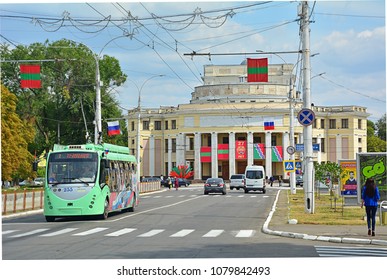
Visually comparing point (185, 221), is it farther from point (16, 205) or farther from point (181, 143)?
point (181, 143)

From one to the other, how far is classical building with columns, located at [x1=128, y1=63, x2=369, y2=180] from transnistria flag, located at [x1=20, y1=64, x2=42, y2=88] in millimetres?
74934

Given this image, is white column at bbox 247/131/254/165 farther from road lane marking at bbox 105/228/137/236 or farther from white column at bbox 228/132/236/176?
road lane marking at bbox 105/228/137/236

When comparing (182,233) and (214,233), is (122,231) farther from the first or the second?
(214,233)

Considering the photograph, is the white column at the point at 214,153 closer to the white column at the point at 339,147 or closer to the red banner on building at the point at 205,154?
the red banner on building at the point at 205,154

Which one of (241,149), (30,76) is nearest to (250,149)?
(241,149)

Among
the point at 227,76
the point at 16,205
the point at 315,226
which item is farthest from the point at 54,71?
the point at 315,226

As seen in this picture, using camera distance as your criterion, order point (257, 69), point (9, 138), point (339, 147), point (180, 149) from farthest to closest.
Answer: point (180, 149) → point (339, 147) → point (9, 138) → point (257, 69)

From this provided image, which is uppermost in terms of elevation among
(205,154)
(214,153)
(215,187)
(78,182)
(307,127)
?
(214,153)

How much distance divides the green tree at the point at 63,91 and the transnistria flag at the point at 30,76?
34894 millimetres

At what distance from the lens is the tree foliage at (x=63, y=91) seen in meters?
71.4

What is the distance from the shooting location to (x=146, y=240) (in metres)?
19.7

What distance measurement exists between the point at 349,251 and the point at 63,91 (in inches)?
2219

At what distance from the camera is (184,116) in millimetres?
116125

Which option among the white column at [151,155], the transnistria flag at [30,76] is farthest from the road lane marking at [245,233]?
the white column at [151,155]
